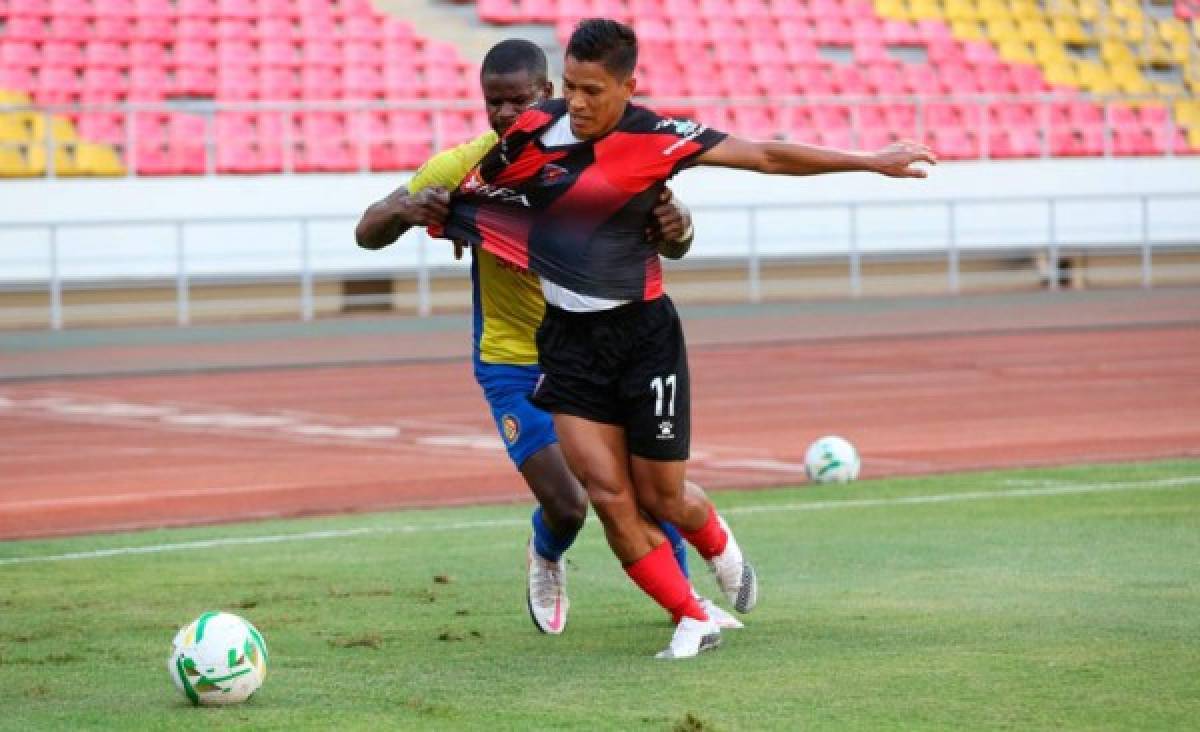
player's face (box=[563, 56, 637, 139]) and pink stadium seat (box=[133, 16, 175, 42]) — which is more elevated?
pink stadium seat (box=[133, 16, 175, 42])

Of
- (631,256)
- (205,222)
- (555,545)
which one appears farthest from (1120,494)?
(205,222)

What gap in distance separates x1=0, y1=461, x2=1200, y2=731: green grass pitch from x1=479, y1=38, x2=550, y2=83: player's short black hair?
7.62 feet

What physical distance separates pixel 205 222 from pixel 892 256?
11012 millimetres

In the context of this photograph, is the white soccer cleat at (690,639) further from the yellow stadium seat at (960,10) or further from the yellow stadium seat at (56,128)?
the yellow stadium seat at (960,10)

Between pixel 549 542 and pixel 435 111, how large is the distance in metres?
22.9

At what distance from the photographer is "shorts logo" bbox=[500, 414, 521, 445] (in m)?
8.91

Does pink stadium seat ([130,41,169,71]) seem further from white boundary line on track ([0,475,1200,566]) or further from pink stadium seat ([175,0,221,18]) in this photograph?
white boundary line on track ([0,475,1200,566])

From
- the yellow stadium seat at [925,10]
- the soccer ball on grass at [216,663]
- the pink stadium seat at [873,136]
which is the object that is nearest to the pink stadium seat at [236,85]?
the pink stadium seat at [873,136]

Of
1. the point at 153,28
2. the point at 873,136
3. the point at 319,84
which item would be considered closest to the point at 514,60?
the point at 319,84

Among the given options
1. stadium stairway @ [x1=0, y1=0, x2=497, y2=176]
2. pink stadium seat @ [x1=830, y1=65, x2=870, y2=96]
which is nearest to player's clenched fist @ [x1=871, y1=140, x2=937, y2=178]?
stadium stairway @ [x1=0, y1=0, x2=497, y2=176]

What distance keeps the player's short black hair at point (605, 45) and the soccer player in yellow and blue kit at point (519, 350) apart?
37.2 inches

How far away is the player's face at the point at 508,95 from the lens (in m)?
8.48

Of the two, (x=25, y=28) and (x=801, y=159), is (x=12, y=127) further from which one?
(x=801, y=159)

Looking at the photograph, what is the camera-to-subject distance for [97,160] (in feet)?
95.6
